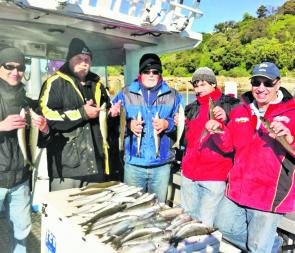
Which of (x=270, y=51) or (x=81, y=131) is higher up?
(x=270, y=51)

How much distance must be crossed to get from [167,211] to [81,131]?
4.20 ft

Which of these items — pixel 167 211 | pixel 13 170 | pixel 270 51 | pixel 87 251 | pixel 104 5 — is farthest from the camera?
pixel 270 51

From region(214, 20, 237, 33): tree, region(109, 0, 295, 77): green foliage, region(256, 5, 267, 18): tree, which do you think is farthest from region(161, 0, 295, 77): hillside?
region(256, 5, 267, 18): tree

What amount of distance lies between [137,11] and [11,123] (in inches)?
88.2

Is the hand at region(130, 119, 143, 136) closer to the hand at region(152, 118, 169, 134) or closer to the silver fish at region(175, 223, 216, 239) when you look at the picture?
the hand at region(152, 118, 169, 134)

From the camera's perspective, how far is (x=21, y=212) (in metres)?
3.36

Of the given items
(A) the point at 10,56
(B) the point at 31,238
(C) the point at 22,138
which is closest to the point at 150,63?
(A) the point at 10,56

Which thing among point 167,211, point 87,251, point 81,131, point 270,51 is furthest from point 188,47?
point 270,51

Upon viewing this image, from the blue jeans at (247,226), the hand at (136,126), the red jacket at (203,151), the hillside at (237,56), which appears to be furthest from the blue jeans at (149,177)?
the hillside at (237,56)

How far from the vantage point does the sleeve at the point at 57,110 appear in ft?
11.4

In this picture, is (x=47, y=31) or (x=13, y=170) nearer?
(x=13, y=170)

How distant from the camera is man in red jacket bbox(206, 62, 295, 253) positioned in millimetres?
2938

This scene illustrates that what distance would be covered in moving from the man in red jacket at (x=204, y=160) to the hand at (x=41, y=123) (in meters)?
1.52

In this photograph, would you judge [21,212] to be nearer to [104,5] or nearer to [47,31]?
[47,31]
